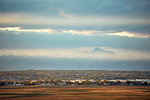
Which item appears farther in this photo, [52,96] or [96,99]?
[52,96]

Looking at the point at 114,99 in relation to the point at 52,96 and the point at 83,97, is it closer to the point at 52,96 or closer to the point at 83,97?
the point at 83,97

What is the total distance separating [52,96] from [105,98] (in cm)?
1295

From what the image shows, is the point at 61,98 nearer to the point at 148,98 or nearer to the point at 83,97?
the point at 83,97

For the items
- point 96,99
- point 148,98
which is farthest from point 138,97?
point 96,99

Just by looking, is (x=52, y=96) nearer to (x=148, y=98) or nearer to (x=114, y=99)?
(x=114, y=99)

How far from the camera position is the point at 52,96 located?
8619 cm

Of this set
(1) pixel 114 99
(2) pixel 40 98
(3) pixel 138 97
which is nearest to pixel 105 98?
(1) pixel 114 99

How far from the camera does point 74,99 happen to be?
80875 mm

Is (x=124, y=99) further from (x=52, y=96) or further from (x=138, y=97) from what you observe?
A: (x=52, y=96)

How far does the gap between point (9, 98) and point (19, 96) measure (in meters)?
4.66

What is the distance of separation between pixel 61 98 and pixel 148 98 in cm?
1977

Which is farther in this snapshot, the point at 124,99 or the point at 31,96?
the point at 31,96

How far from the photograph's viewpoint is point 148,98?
81000mm

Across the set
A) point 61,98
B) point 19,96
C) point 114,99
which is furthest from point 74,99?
point 19,96
